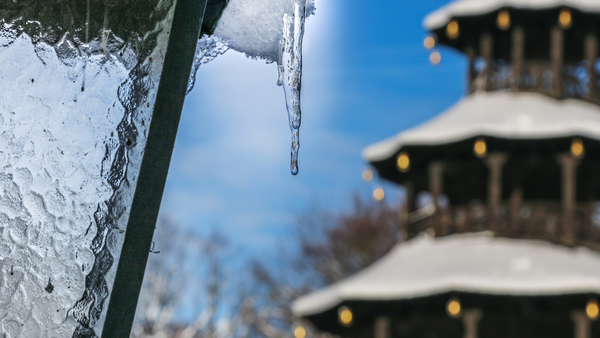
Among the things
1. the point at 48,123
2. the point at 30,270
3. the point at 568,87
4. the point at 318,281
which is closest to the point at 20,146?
the point at 48,123

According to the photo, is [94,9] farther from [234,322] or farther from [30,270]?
[234,322]

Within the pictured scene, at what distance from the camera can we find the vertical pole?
15.8 metres

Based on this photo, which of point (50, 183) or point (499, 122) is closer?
point (50, 183)

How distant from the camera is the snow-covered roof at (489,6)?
1502 cm

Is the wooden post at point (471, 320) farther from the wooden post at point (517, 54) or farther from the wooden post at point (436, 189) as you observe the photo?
the wooden post at point (517, 54)

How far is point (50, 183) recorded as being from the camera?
985 millimetres

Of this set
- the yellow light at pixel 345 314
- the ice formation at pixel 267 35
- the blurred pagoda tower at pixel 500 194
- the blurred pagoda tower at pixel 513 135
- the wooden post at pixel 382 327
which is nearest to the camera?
the ice formation at pixel 267 35

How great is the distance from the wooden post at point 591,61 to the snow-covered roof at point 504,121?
1.37 feet

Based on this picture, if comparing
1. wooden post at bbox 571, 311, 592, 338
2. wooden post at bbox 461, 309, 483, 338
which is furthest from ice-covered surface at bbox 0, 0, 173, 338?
wooden post at bbox 571, 311, 592, 338

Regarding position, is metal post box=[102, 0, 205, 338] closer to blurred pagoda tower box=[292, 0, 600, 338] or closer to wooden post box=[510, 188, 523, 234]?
blurred pagoda tower box=[292, 0, 600, 338]

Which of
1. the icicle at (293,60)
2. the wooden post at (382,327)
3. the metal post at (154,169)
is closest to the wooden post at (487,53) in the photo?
the wooden post at (382,327)

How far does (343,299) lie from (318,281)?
1587cm

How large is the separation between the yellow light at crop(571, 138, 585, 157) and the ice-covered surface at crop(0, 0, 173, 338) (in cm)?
1350

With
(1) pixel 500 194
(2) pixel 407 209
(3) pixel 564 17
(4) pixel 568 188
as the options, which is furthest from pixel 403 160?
(3) pixel 564 17
